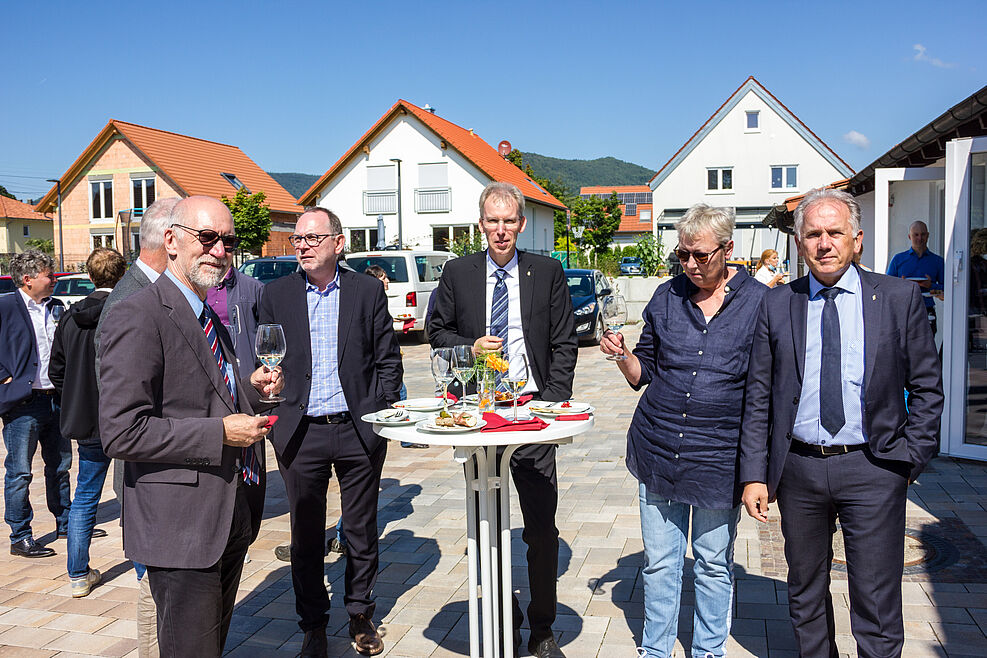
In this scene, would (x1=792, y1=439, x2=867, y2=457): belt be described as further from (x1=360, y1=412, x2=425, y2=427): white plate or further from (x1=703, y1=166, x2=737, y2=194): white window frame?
(x1=703, y1=166, x2=737, y2=194): white window frame

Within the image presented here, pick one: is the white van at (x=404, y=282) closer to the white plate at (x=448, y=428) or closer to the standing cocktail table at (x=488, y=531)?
the standing cocktail table at (x=488, y=531)

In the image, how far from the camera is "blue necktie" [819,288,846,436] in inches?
116

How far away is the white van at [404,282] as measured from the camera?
56.9ft

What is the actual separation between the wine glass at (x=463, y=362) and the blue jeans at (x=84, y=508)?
8.86ft

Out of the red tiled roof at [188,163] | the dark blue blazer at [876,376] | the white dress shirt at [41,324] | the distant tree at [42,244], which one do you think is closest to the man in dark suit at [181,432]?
the dark blue blazer at [876,376]

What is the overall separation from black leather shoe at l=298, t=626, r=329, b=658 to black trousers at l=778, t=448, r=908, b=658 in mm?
2211

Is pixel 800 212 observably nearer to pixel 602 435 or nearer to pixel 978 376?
pixel 978 376

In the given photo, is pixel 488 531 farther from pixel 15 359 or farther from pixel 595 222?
pixel 595 222

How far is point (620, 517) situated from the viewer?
5832 millimetres

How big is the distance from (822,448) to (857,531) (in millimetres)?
333

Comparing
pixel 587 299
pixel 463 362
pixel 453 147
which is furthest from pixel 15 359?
pixel 453 147

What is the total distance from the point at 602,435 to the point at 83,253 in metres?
42.1

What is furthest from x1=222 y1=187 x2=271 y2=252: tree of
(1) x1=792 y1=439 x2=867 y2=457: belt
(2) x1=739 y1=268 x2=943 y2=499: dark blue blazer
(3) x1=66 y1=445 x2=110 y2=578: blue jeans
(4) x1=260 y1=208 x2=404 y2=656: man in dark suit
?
(1) x1=792 y1=439 x2=867 y2=457: belt

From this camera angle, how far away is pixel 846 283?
3.03 m
